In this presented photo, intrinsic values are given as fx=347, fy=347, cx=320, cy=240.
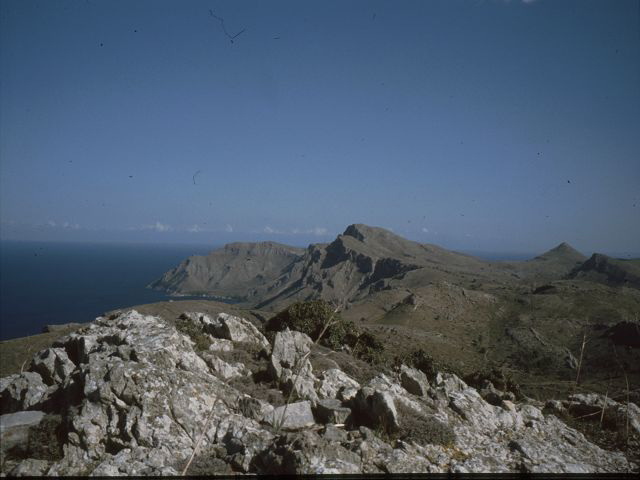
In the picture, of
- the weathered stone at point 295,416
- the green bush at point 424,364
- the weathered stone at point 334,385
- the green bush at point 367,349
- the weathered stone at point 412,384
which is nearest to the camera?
the weathered stone at point 295,416

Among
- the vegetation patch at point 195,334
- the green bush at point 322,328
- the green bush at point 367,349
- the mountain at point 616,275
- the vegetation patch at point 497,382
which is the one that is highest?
the vegetation patch at point 195,334

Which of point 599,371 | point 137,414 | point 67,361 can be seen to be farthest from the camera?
point 599,371

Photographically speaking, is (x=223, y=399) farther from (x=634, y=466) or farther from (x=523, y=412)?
(x=634, y=466)

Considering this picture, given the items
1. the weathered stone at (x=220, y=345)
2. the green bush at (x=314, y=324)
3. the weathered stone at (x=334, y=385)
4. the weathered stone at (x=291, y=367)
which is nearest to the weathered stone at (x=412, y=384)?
the weathered stone at (x=334, y=385)

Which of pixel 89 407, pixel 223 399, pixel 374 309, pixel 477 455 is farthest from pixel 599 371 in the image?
pixel 89 407

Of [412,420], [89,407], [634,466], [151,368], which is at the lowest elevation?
[634,466]

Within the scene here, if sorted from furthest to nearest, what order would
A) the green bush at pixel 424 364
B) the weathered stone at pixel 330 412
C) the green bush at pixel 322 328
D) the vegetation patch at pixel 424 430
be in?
the green bush at pixel 322 328, the green bush at pixel 424 364, the weathered stone at pixel 330 412, the vegetation patch at pixel 424 430

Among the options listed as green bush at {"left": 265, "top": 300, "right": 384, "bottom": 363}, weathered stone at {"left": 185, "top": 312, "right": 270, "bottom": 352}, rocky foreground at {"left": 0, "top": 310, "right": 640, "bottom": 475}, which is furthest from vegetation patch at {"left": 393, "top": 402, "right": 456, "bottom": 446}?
green bush at {"left": 265, "top": 300, "right": 384, "bottom": 363}

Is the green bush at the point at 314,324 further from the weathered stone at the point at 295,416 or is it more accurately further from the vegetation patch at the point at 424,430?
the vegetation patch at the point at 424,430
